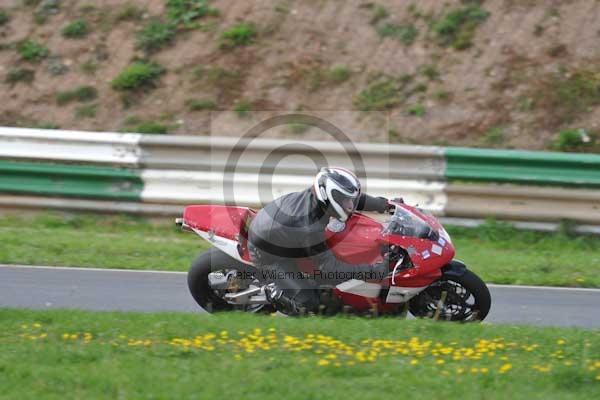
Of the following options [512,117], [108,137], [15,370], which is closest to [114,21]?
[108,137]

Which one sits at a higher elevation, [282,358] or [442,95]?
[442,95]

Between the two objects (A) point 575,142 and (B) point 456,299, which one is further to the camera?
(A) point 575,142

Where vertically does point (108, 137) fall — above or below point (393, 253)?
above

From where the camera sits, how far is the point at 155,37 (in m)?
15.1

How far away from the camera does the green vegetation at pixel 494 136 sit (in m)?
13.4

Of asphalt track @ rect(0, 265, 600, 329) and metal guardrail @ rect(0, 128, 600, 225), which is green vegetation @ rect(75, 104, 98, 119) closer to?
metal guardrail @ rect(0, 128, 600, 225)

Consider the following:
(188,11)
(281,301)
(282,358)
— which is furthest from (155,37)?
(282,358)

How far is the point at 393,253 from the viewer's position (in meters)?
8.03

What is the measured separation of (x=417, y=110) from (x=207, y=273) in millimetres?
6461

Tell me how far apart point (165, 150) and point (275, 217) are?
464 centimetres

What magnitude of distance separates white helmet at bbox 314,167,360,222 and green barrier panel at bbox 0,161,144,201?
5.08 m

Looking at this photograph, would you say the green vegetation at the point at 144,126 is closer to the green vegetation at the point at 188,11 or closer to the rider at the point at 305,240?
the green vegetation at the point at 188,11

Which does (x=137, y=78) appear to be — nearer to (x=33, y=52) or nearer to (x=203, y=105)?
(x=203, y=105)

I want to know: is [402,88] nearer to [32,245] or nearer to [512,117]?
[512,117]
